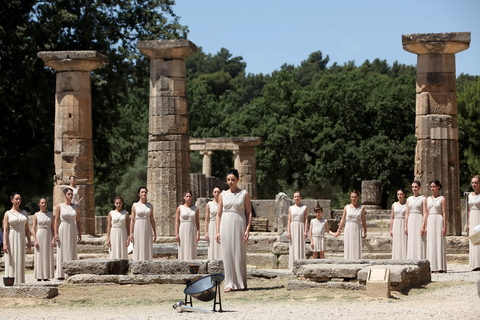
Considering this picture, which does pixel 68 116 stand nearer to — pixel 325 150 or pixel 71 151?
pixel 71 151

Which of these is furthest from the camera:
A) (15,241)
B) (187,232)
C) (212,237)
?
(212,237)

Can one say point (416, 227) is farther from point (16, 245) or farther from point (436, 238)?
point (16, 245)

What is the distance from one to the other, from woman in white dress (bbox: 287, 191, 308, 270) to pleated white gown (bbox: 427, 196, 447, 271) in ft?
7.26

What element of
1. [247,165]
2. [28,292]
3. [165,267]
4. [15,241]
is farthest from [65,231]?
[247,165]

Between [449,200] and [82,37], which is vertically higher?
[82,37]

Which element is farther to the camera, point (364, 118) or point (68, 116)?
point (364, 118)

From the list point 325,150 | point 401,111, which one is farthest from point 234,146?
point 401,111

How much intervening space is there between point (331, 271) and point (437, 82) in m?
8.76

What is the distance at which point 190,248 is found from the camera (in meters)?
16.1

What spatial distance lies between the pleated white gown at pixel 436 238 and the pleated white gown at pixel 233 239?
13.8 ft

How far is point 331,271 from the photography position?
39.3 ft

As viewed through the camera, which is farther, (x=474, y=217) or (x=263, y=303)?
(x=474, y=217)

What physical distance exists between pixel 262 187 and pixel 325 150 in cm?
1147

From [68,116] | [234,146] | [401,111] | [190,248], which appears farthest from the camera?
[401,111]
